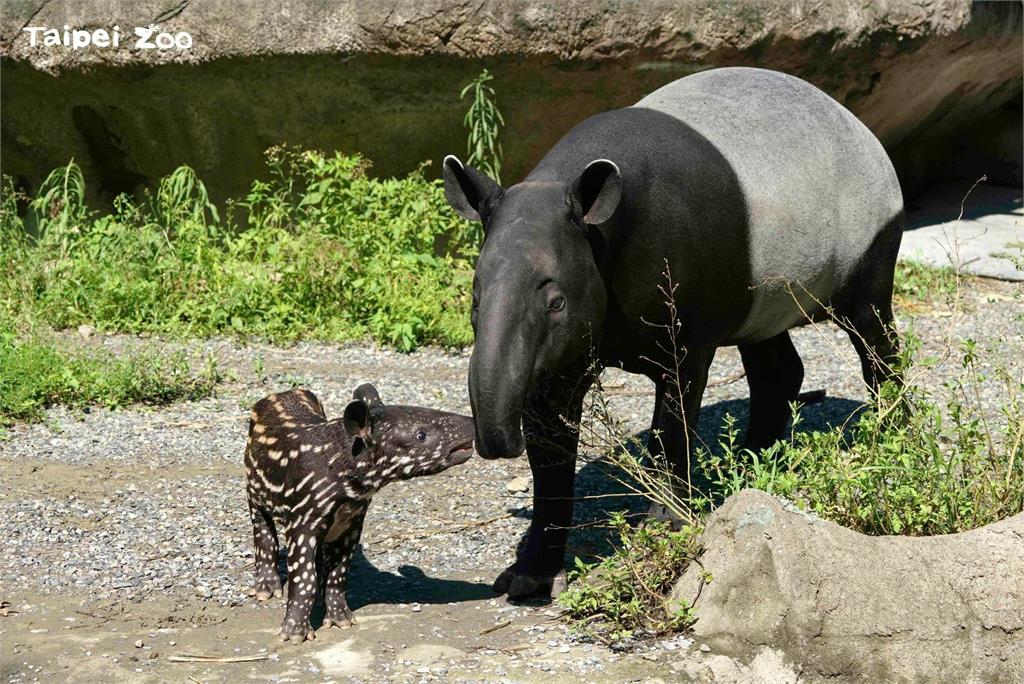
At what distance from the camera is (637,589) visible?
5062 mm

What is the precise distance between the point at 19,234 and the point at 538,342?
236 inches

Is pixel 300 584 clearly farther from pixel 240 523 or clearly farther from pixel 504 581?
pixel 240 523

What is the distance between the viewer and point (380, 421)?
17.2 feet

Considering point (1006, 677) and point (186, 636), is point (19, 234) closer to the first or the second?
point (186, 636)

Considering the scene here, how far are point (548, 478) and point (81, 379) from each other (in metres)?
3.27

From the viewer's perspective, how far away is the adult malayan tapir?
4.75 meters

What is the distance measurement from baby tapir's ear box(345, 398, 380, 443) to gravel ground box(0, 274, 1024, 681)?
2.43 ft

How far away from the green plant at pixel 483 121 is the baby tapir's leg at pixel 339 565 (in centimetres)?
439

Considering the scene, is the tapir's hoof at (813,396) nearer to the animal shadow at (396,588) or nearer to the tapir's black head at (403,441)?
the animal shadow at (396,588)

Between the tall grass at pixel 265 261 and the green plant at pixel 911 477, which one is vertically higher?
Answer: the tall grass at pixel 265 261

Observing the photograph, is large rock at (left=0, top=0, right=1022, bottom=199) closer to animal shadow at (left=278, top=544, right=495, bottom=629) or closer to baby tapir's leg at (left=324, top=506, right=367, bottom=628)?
animal shadow at (left=278, top=544, right=495, bottom=629)

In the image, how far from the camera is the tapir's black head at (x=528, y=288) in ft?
15.1

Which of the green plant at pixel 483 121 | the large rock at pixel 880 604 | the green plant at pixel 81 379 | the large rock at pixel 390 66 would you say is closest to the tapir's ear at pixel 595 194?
the large rock at pixel 880 604

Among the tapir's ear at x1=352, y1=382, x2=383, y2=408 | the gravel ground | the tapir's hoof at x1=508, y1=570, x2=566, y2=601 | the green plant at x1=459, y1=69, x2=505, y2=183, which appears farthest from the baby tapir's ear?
the green plant at x1=459, y1=69, x2=505, y2=183
